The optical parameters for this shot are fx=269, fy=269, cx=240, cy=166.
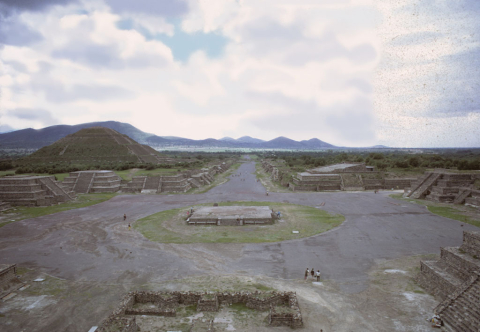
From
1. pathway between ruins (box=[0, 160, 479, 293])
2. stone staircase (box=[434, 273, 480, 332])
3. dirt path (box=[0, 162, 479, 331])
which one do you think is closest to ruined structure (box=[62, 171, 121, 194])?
dirt path (box=[0, 162, 479, 331])

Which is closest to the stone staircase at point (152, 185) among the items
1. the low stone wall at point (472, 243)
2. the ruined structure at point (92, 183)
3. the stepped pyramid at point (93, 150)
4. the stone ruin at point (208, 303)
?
the ruined structure at point (92, 183)

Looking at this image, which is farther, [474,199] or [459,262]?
[474,199]

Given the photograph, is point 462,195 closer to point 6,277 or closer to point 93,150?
point 6,277

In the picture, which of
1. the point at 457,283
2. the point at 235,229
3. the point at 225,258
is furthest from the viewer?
the point at 235,229

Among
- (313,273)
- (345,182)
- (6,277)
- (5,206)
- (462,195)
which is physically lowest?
(313,273)

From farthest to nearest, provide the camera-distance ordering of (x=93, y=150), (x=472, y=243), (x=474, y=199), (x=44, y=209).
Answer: (x=93, y=150) → (x=44, y=209) → (x=474, y=199) → (x=472, y=243)

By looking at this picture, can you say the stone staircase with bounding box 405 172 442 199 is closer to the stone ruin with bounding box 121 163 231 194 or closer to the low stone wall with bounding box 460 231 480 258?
the low stone wall with bounding box 460 231 480 258

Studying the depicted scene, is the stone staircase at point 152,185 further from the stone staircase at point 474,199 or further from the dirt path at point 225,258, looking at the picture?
the stone staircase at point 474,199

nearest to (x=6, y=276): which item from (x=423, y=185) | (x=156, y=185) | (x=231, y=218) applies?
(x=231, y=218)
